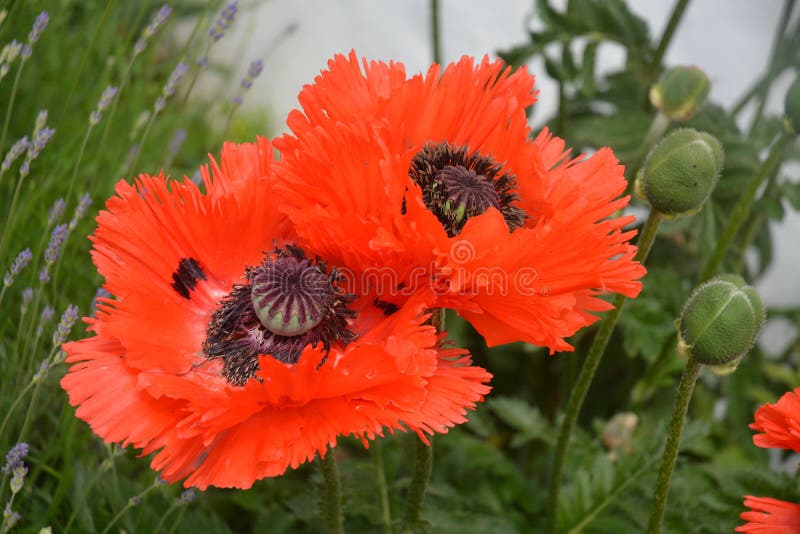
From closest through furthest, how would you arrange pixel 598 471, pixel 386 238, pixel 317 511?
pixel 386 238 < pixel 317 511 < pixel 598 471

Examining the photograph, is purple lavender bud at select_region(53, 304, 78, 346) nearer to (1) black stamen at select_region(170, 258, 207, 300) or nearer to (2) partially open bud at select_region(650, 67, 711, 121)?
(1) black stamen at select_region(170, 258, 207, 300)

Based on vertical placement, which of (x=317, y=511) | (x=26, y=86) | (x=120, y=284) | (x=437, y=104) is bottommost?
(x=317, y=511)

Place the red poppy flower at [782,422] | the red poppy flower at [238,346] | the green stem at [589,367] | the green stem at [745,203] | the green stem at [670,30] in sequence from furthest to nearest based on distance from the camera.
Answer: the green stem at [670,30] < the green stem at [745,203] < the green stem at [589,367] < the red poppy flower at [782,422] < the red poppy flower at [238,346]

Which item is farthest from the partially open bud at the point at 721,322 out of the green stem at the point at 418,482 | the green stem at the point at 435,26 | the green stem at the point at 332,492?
the green stem at the point at 435,26

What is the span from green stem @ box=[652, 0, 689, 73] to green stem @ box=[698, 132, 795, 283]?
54cm

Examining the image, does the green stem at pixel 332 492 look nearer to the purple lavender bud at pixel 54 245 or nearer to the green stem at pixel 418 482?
the green stem at pixel 418 482

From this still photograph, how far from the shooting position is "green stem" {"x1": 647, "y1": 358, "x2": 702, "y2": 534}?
1.44 meters

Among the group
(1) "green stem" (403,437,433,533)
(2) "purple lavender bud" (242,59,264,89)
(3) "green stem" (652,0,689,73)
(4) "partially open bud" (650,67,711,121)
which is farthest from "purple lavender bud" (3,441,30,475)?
(3) "green stem" (652,0,689,73)

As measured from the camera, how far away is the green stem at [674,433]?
4.74 ft

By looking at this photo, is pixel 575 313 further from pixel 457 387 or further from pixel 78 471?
pixel 78 471

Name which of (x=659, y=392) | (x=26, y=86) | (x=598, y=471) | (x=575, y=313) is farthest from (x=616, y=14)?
(x=26, y=86)

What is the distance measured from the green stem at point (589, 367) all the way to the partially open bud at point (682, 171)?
53mm

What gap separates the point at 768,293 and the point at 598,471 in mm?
1700

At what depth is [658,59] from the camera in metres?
2.43
